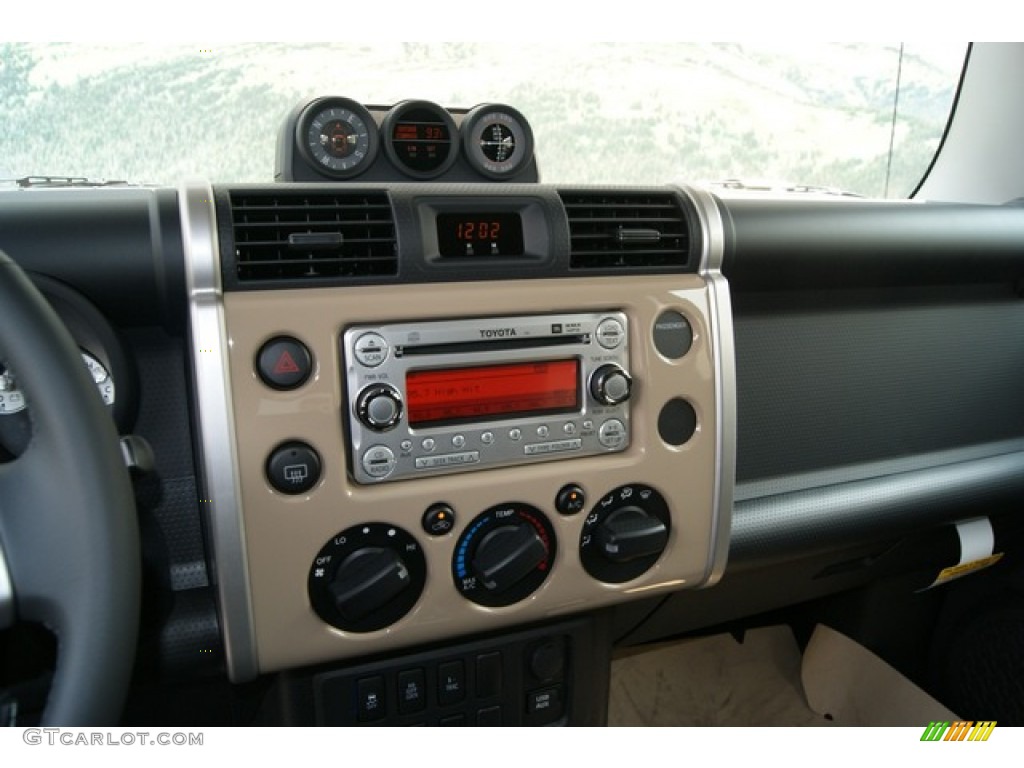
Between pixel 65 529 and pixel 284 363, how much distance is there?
0.30 meters

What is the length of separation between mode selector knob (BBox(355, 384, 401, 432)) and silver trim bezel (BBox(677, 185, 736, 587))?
44 centimetres

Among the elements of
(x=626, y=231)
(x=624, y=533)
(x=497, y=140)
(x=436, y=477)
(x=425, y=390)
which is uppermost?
(x=497, y=140)

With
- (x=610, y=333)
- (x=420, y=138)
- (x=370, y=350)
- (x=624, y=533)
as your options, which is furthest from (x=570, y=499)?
(x=420, y=138)

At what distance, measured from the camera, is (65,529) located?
0.61 meters

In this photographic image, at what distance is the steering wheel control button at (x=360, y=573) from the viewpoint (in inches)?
35.4

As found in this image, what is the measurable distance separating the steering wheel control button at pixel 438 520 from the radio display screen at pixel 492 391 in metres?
0.10

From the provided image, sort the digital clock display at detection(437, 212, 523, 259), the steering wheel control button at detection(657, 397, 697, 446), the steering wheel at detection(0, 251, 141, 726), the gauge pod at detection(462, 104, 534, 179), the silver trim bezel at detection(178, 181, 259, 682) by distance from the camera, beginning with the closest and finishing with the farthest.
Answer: the steering wheel at detection(0, 251, 141, 726) → the silver trim bezel at detection(178, 181, 259, 682) → the digital clock display at detection(437, 212, 523, 259) → the steering wheel control button at detection(657, 397, 697, 446) → the gauge pod at detection(462, 104, 534, 179)

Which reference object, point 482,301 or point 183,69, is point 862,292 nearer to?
point 482,301

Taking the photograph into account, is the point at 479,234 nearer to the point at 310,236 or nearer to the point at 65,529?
the point at 310,236

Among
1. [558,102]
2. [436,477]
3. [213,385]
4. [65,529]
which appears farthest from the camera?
[558,102]

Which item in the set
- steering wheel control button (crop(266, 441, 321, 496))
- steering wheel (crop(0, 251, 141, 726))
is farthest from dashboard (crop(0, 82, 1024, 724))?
steering wheel (crop(0, 251, 141, 726))

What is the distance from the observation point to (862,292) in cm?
140

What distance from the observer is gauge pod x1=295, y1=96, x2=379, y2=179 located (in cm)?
108

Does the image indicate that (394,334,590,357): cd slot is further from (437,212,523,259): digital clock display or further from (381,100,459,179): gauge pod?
(381,100,459,179): gauge pod
